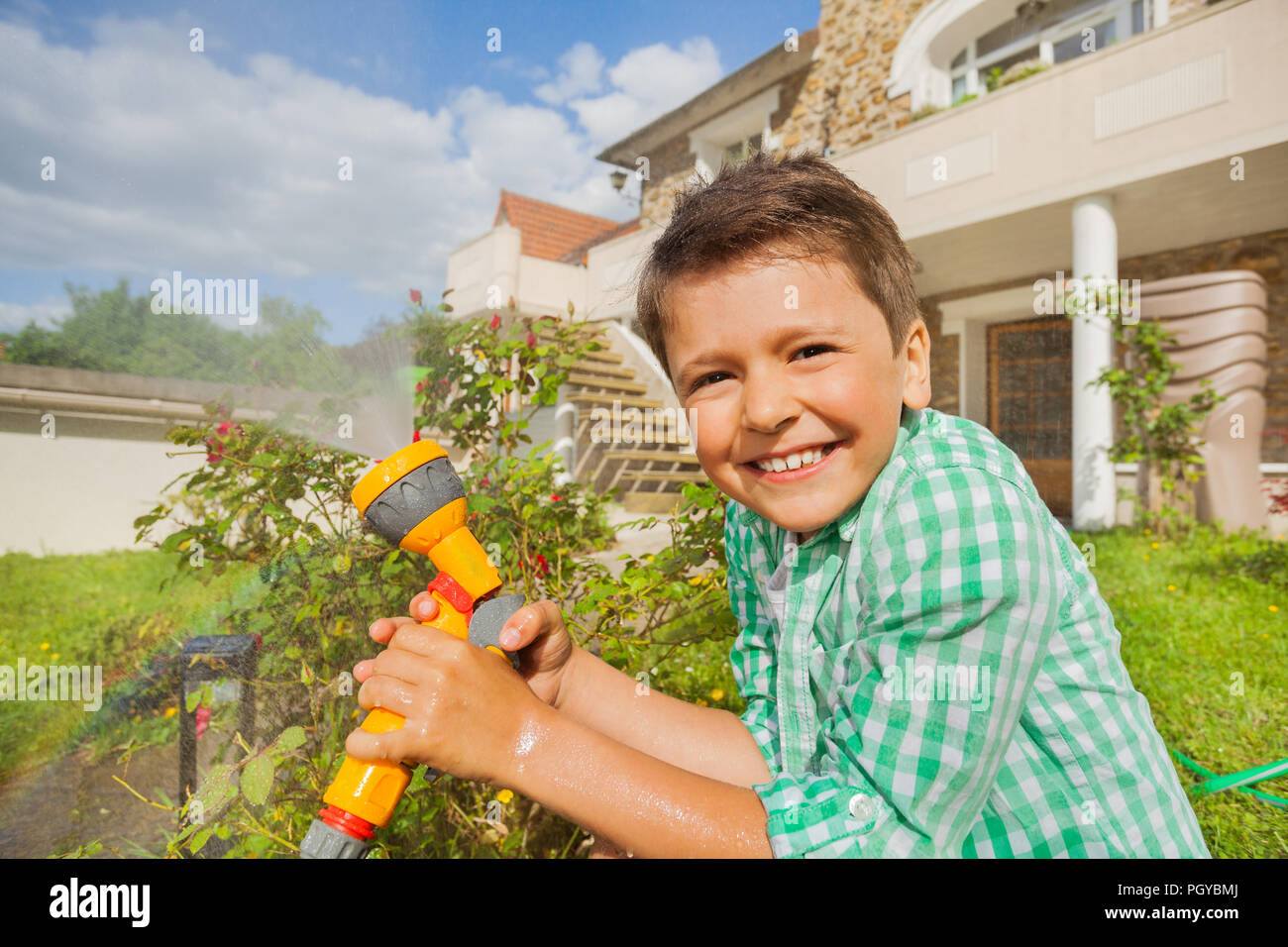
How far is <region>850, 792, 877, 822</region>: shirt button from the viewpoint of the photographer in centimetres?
80

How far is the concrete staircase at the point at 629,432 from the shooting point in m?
3.51

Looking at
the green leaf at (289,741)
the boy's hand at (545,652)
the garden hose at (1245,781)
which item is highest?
the boy's hand at (545,652)

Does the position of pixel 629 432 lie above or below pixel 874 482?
above

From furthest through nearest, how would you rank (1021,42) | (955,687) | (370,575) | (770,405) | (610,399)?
1. (1021,42)
2. (610,399)
3. (370,575)
4. (770,405)
5. (955,687)

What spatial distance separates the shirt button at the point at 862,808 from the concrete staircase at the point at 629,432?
2.03 metres

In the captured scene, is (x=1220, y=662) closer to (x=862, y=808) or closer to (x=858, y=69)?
(x=862, y=808)

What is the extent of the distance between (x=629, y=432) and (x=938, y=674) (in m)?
3.64

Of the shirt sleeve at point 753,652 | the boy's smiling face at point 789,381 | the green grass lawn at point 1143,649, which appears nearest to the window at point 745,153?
the boy's smiling face at point 789,381

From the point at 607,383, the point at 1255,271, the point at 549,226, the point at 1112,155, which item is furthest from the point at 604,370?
the point at 1255,271

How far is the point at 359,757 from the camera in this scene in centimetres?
79

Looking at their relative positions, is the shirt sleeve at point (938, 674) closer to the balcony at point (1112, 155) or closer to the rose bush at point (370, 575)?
the rose bush at point (370, 575)

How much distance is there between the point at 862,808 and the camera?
801 mm

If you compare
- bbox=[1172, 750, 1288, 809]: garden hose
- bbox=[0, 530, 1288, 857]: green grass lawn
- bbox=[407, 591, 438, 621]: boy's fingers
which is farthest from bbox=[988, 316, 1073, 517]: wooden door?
bbox=[407, 591, 438, 621]: boy's fingers
